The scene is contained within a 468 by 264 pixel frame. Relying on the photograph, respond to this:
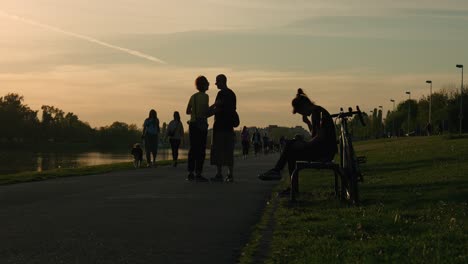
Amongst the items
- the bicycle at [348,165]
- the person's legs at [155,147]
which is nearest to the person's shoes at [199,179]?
the bicycle at [348,165]

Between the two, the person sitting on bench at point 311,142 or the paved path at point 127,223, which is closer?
the paved path at point 127,223

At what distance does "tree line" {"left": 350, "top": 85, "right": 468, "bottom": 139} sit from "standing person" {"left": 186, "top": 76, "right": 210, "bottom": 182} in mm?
51723

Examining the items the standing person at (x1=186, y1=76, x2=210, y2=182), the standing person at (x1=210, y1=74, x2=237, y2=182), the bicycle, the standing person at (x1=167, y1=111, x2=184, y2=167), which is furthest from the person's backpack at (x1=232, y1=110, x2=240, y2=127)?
the standing person at (x1=167, y1=111, x2=184, y2=167)

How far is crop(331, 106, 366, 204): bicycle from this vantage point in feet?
30.8

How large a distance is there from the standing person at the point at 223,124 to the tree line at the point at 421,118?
5188 centimetres

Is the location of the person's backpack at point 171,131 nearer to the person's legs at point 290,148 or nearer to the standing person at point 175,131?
the standing person at point 175,131

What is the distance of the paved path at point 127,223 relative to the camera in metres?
6.11

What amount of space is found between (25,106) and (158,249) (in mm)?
190012

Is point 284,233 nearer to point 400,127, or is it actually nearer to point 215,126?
point 215,126

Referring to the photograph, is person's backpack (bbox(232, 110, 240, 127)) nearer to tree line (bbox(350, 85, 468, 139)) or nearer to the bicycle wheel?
the bicycle wheel

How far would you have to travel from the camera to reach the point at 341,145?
1070 cm

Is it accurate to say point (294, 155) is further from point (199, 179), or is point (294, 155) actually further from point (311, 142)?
point (199, 179)

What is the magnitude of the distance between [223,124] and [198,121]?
24.6 inches

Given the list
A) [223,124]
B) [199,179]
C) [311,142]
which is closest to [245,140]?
[199,179]
